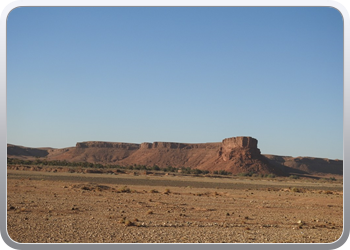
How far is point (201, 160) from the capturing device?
12431 cm

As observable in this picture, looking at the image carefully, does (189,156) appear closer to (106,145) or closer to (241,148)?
(241,148)

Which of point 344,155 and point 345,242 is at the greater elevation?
point 344,155

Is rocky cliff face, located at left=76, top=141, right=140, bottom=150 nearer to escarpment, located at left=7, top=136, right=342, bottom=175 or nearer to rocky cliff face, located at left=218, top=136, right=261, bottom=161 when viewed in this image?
escarpment, located at left=7, top=136, right=342, bottom=175

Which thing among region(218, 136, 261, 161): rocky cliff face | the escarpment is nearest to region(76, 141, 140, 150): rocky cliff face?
the escarpment

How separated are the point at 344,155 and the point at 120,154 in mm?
137283

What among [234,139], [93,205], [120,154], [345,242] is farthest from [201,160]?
[345,242]

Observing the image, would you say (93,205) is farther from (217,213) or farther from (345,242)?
(345,242)

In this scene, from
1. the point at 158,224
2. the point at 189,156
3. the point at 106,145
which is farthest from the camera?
the point at 106,145

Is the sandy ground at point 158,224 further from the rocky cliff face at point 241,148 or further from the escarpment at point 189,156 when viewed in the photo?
the rocky cliff face at point 241,148

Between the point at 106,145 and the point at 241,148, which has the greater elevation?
the point at 106,145

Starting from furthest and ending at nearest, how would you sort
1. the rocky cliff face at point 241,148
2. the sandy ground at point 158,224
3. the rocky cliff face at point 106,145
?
the rocky cliff face at point 106,145 → the rocky cliff face at point 241,148 → the sandy ground at point 158,224

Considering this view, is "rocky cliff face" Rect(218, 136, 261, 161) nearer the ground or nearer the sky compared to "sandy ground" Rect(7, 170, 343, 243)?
nearer the sky

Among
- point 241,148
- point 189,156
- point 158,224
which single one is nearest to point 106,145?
point 189,156

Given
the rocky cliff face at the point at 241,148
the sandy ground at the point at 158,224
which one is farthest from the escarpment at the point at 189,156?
the sandy ground at the point at 158,224
